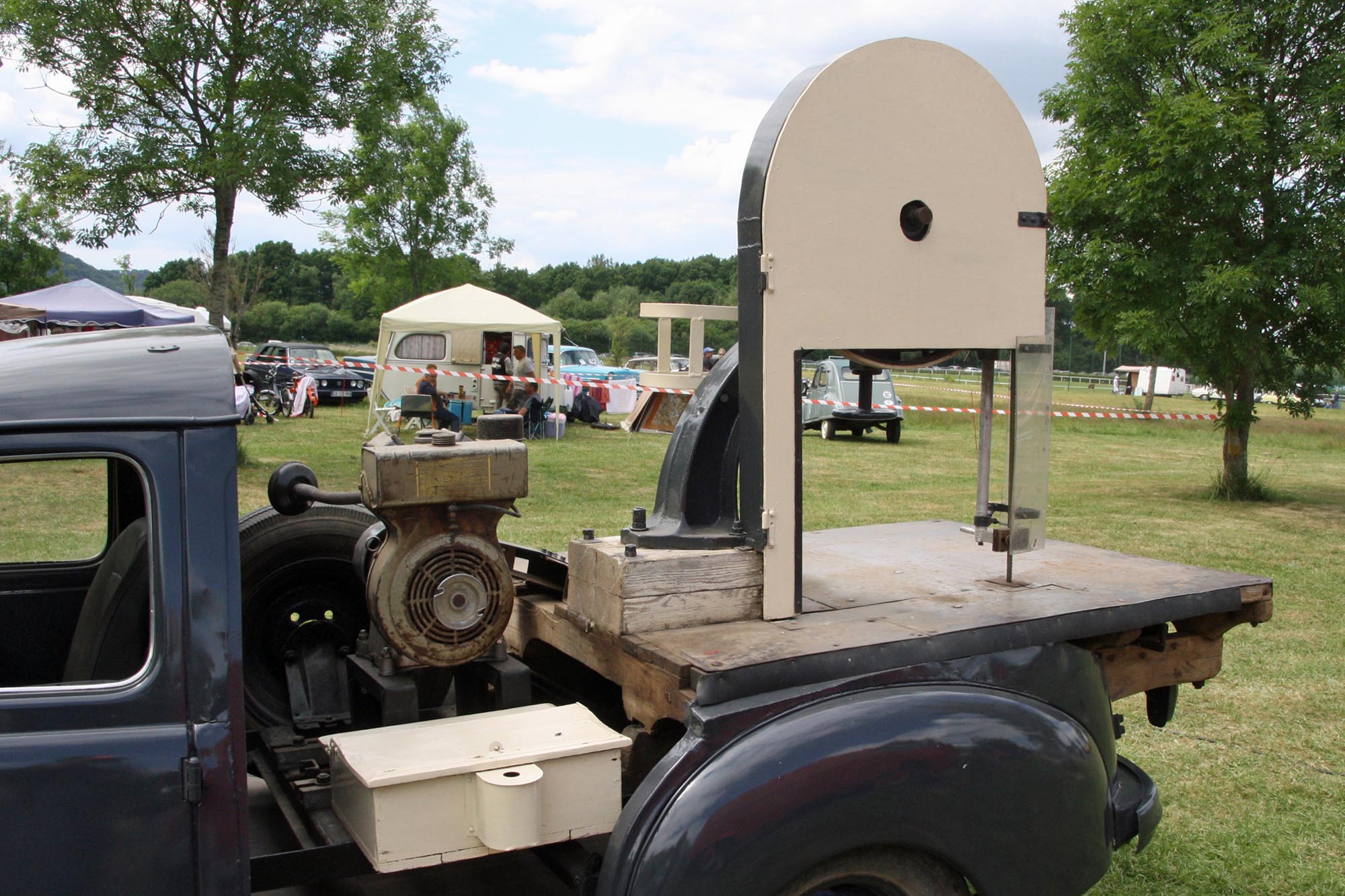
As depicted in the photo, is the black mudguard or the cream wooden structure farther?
the cream wooden structure

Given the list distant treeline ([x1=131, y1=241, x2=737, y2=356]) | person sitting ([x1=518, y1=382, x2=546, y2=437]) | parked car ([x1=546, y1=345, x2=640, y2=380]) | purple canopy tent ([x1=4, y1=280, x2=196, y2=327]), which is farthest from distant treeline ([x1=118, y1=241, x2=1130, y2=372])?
purple canopy tent ([x1=4, y1=280, x2=196, y2=327])

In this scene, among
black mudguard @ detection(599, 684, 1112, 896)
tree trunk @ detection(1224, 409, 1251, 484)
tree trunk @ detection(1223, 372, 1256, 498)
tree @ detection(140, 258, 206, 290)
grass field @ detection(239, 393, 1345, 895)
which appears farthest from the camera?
tree @ detection(140, 258, 206, 290)

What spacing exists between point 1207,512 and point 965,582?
1023cm

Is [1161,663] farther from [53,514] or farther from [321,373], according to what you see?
[321,373]

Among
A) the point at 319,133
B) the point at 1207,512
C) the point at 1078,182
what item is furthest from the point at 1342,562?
the point at 319,133

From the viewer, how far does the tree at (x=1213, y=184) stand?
1084 cm

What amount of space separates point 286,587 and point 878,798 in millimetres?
1924

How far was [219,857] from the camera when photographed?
1987 mm

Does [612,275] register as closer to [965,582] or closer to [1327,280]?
[1327,280]

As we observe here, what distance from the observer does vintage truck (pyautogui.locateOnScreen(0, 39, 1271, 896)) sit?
197 centimetres

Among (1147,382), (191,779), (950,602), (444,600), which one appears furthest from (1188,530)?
(1147,382)

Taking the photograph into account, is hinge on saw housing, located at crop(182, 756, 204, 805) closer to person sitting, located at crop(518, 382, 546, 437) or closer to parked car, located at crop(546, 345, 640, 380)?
person sitting, located at crop(518, 382, 546, 437)

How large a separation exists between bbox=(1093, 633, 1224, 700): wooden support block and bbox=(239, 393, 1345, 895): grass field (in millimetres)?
862

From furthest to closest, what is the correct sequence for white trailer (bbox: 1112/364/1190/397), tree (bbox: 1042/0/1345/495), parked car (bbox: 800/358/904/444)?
white trailer (bbox: 1112/364/1190/397)
parked car (bbox: 800/358/904/444)
tree (bbox: 1042/0/1345/495)
